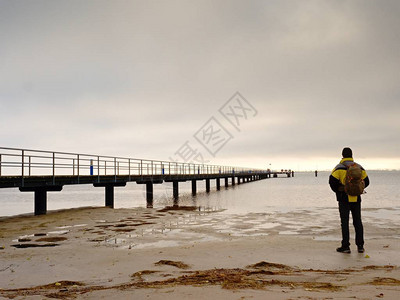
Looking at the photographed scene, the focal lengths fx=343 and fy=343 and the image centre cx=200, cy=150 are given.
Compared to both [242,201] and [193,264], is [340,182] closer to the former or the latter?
[193,264]

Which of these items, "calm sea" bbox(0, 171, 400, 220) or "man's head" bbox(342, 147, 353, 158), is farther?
"calm sea" bbox(0, 171, 400, 220)

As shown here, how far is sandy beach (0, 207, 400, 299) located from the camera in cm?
405

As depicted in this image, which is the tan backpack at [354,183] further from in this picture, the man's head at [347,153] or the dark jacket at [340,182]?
the man's head at [347,153]

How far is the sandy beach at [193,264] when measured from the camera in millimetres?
4047

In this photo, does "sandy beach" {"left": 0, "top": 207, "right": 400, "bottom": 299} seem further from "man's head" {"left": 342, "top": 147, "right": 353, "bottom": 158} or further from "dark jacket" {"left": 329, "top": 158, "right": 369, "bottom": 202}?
"man's head" {"left": 342, "top": 147, "right": 353, "bottom": 158}

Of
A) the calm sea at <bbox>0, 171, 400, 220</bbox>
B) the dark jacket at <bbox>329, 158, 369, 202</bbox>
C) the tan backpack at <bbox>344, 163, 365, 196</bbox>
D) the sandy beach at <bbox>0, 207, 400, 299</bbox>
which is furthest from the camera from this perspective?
A: the calm sea at <bbox>0, 171, 400, 220</bbox>

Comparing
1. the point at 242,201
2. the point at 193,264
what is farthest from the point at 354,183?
the point at 242,201

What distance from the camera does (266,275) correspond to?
4.87 meters

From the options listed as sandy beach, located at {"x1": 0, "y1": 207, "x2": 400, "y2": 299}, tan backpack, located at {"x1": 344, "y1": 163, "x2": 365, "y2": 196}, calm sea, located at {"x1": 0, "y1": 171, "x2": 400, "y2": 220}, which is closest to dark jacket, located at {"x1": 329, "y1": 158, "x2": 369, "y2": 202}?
tan backpack, located at {"x1": 344, "y1": 163, "x2": 365, "y2": 196}

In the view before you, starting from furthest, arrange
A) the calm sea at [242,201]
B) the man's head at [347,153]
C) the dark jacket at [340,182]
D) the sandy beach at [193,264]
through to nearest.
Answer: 1. the calm sea at [242,201]
2. the man's head at [347,153]
3. the dark jacket at [340,182]
4. the sandy beach at [193,264]

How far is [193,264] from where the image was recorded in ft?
19.3

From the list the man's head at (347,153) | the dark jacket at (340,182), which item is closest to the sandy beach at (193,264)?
the dark jacket at (340,182)

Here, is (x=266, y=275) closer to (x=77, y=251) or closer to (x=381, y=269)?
(x=381, y=269)

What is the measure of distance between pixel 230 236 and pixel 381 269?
4507 mm
